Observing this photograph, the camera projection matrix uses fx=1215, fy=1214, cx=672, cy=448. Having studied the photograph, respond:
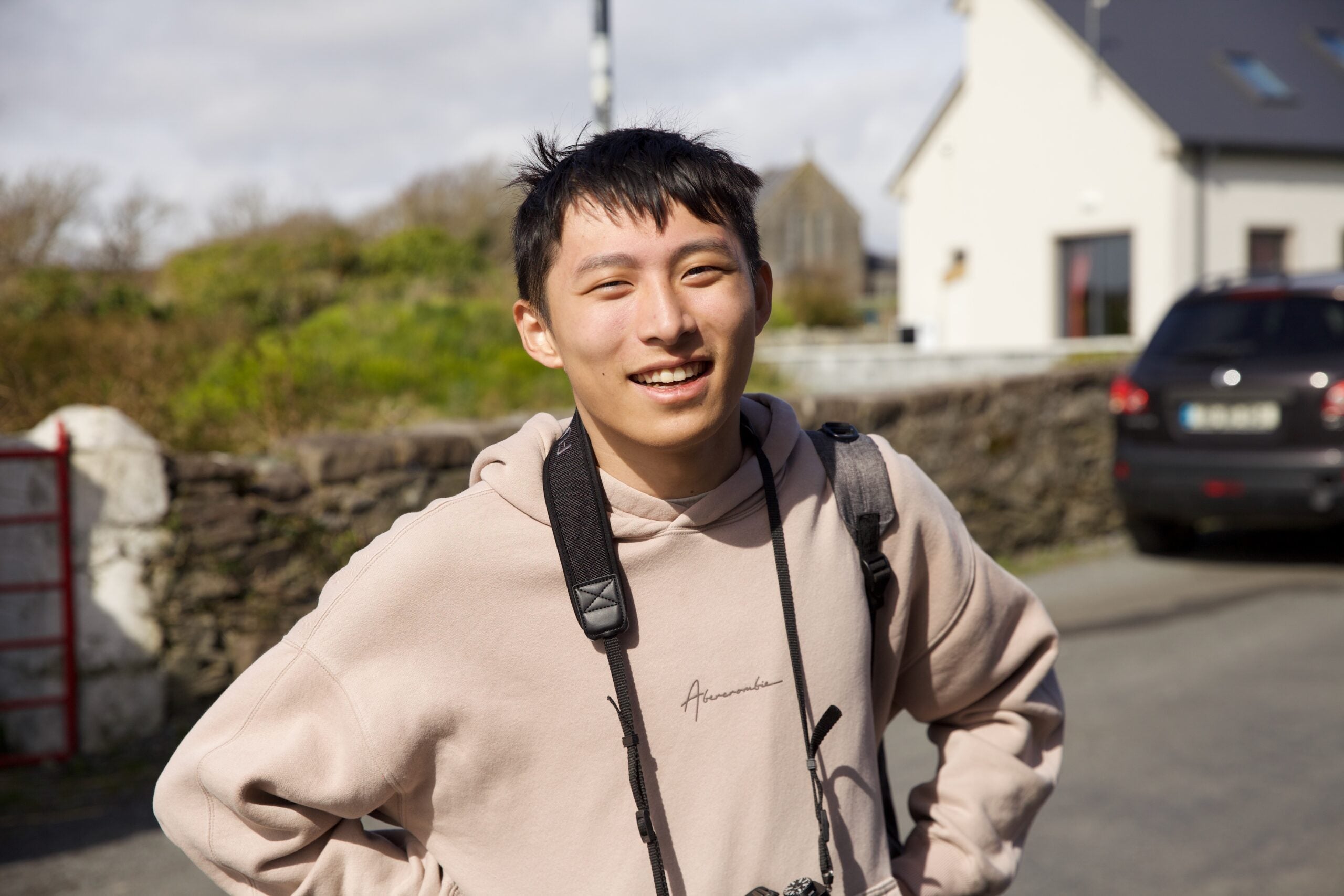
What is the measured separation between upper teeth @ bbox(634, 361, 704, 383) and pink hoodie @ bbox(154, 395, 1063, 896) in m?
0.15

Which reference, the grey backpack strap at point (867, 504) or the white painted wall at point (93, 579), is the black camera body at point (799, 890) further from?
the white painted wall at point (93, 579)

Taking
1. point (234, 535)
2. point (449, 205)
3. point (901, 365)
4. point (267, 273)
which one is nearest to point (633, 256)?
point (234, 535)

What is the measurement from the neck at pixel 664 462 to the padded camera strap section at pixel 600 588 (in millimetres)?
80

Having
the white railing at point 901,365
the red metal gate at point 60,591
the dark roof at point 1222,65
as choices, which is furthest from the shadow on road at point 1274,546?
the dark roof at point 1222,65

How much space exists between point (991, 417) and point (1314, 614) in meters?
2.42

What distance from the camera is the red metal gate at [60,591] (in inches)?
196

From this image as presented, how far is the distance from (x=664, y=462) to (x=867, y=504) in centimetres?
31

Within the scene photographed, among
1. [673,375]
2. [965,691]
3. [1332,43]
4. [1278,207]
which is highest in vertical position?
[1332,43]

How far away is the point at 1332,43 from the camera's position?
23.2 meters

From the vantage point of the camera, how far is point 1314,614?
706 centimetres

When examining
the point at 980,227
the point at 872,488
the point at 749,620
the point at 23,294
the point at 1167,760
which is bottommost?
the point at 1167,760

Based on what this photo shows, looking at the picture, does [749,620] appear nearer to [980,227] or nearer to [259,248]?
[259,248]

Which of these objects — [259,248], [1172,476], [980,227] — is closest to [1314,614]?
[1172,476]

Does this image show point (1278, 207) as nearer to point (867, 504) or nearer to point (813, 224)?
point (867, 504)
